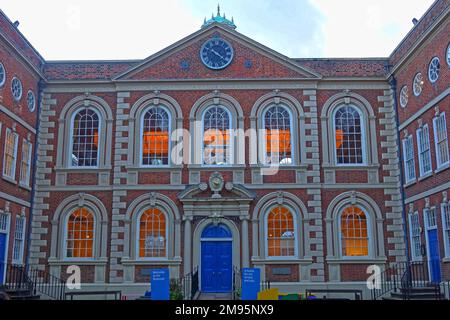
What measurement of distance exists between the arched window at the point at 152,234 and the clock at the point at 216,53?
6.84 meters

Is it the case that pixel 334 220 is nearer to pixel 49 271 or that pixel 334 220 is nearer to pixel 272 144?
pixel 272 144

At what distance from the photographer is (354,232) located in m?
20.4

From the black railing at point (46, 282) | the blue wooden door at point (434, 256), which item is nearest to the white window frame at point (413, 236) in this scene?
the blue wooden door at point (434, 256)

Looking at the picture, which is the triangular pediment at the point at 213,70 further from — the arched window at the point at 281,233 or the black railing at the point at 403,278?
the black railing at the point at 403,278

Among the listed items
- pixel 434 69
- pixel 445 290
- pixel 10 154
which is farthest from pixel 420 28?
pixel 10 154

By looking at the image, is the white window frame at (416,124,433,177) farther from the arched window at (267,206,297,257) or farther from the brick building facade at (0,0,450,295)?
the arched window at (267,206,297,257)

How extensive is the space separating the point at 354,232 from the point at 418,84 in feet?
21.0

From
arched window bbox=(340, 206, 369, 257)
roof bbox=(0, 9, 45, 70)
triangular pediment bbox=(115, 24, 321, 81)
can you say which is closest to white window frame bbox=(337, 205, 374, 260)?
arched window bbox=(340, 206, 369, 257)

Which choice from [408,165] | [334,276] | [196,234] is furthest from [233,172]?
[408,165]

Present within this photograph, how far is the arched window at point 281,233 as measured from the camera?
2020cm

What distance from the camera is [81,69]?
22.0m

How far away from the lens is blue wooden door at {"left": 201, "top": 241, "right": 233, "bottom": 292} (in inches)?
777

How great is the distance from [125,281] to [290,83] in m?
10.8

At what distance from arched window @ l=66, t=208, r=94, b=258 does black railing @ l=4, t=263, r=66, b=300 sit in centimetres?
115
